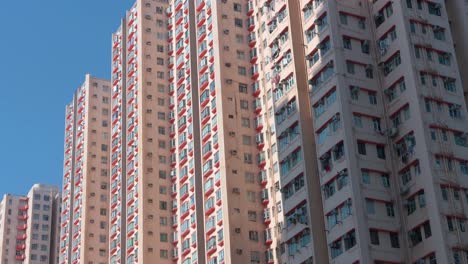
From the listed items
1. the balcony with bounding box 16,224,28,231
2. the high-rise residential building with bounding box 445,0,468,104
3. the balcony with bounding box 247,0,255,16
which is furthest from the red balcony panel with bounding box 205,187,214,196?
the balcony with bounding box 16,224,28,231

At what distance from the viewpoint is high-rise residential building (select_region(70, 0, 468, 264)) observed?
74.7m

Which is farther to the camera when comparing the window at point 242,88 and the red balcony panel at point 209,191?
the window at point 242,88

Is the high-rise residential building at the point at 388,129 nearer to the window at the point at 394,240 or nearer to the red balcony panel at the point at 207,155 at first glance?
the window at the point at 394,240

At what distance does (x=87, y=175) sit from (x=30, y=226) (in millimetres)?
38036

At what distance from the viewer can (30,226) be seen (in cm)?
16600

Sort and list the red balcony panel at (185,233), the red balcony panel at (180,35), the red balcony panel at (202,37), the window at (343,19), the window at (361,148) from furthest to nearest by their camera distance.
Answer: the red balcony panel at (180,35), the red balcony panel at (202,37), the red balcony panel at (185,233), the window at (343,19), the window at (361,148)

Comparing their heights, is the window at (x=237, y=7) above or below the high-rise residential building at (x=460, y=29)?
above

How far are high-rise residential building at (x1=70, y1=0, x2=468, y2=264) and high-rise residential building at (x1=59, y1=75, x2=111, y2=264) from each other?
445 inches

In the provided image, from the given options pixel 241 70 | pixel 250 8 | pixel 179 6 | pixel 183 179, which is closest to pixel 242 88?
pixel 241 70

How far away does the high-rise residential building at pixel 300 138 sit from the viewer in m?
74.7

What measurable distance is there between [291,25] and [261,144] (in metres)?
14.1

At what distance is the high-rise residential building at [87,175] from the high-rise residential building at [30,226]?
25899 millimetres

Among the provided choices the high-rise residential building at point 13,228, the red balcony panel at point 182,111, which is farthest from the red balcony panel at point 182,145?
the high-rise residential building at point 13,228

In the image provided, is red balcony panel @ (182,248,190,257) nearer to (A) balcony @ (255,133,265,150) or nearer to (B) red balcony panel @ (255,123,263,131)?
(A) balcony @ (255,133,265,150)
